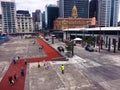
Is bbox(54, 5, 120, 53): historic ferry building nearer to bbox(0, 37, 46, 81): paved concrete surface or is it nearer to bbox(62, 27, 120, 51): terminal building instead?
bbox(62, 27, 120, 51): terminal building

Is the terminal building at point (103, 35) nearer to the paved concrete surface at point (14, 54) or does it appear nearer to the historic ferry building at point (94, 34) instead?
the historic ferry building at point (94, 34)

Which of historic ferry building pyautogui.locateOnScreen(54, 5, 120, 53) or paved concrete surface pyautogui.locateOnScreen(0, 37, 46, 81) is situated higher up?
historic ferry building pyautogui.locateOnScreen(54, 5, 120, 53)


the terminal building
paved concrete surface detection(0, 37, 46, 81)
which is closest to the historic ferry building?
the terminal building

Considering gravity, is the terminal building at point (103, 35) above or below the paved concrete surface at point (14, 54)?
above

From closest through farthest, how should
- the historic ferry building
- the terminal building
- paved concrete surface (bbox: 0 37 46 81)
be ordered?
paved concrete surface (bbox: 0 37 46 81)
the terminal building
the historic ferry building

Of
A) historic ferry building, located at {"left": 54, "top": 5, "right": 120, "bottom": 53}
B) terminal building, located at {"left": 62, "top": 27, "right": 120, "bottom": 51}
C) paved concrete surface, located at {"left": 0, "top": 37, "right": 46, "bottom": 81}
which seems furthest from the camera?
historic ferry building, located at {"left": 54, "top": 5, "right": 120, "bottom": 53}

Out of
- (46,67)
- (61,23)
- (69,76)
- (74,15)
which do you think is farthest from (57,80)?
(74,15)

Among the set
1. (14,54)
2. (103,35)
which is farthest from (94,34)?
(14,54)

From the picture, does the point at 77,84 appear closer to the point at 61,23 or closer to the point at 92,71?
the point at 92,71

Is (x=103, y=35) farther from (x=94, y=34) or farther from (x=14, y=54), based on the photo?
(x=14, y=54)

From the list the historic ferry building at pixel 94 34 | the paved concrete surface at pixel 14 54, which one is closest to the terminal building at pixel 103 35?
the historic ferry building at pixel 94 34

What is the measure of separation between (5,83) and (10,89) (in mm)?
2596

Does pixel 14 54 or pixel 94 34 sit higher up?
pixel 94 34

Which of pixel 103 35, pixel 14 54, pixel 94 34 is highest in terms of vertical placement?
pixel 94 34
